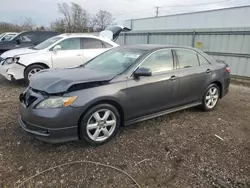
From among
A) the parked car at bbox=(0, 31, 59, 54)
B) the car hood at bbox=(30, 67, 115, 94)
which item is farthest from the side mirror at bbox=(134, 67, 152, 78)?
the parked car at bbox=(0, 31, 59, 54)

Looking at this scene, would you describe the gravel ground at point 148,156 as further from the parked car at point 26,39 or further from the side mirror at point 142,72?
the parked car at point 26,39

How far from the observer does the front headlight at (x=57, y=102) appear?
2764 millimetres

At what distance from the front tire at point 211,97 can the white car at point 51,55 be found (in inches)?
165

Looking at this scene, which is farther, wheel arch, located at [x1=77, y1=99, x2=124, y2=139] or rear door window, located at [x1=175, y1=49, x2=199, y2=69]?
rear door window, located at [x1=175, y1=49, x2=199, y2=69]

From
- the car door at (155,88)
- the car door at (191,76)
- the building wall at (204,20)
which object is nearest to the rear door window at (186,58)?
the car door at (191,76)

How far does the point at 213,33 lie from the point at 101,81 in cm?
748

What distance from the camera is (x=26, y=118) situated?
9.56 feet

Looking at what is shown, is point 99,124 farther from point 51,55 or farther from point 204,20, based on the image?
point 204,20

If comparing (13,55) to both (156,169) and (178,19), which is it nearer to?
(156,169)

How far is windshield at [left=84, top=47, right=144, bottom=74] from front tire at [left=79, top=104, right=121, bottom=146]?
2.25 ft

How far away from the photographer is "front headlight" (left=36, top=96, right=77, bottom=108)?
276cm

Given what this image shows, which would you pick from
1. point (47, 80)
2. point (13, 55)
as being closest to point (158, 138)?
point (47, 80)

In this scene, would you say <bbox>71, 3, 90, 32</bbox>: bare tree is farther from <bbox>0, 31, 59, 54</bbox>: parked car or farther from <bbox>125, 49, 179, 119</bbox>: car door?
<bbox>125, 49, 179, 119</bbox>: car door

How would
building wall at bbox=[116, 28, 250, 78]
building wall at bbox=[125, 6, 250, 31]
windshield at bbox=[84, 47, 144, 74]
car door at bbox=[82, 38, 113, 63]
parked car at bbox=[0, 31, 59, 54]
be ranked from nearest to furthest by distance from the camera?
windshield at bbox=[84, 47, 144, 74] → car door at bbox=[82, 38, 113, 63] → building wall at bbox=[116, 28, 250, 78] → parked car at bbox=[0, 31, 59, 54] → building wall at bbox=[125, 6, 250, 31]
